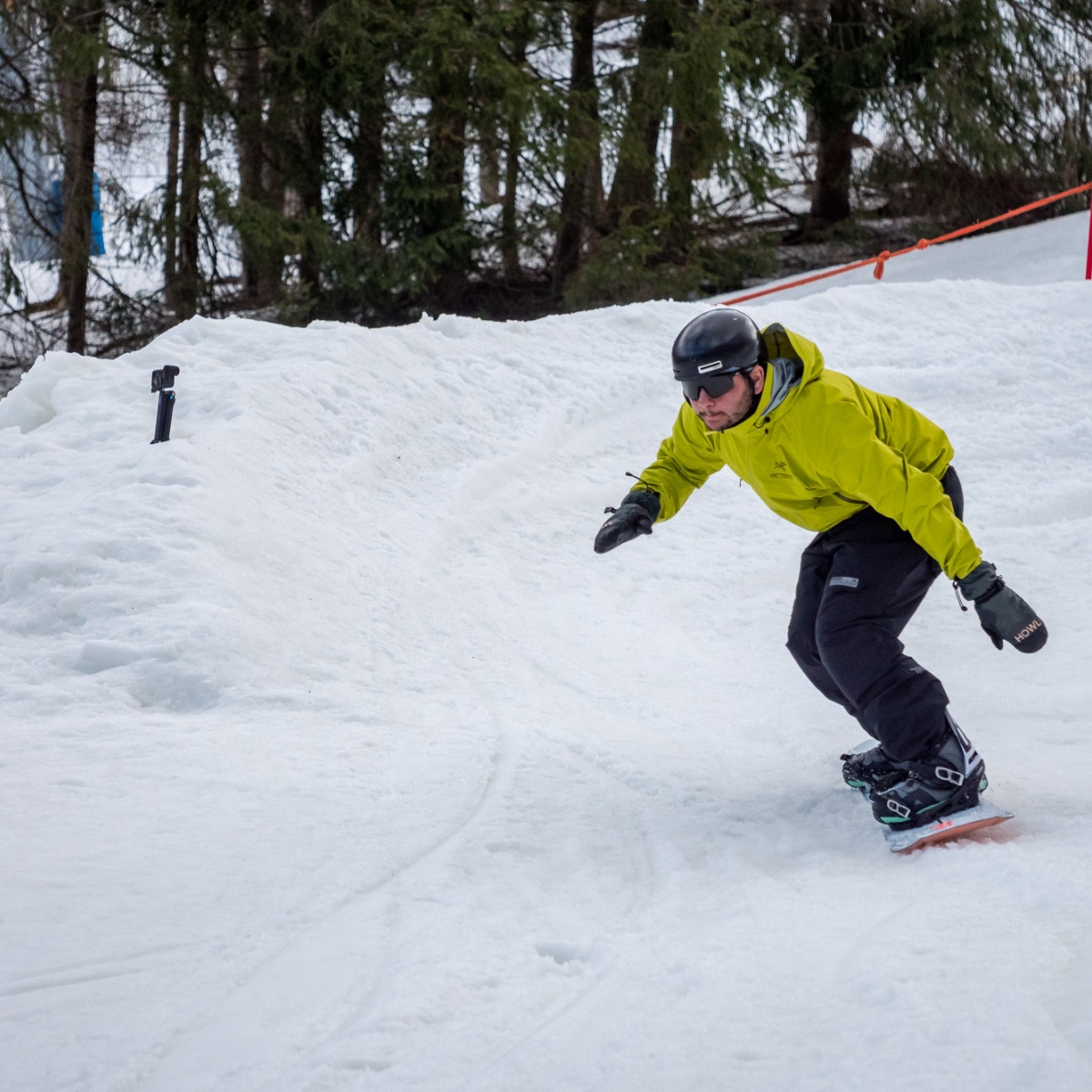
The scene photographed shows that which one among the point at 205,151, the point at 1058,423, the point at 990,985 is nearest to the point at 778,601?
the point at 1058,423

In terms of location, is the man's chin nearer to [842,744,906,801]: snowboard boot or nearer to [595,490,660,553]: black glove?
[595,490,660,553]: black glove

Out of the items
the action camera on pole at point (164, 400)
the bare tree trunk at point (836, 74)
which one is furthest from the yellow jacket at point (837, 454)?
the bare tree trunk at point (836, 74)

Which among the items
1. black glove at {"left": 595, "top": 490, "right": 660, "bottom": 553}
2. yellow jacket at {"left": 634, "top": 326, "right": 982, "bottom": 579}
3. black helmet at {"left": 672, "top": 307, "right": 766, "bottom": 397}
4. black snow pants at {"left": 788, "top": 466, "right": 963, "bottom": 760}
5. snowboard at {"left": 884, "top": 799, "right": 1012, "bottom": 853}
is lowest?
snowboard at {"left": 884, "top": 799, "right": 1012, "bottom": 853}

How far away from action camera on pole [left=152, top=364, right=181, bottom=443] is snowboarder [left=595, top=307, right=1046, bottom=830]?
3.17m

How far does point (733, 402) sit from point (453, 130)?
10180 millimetres

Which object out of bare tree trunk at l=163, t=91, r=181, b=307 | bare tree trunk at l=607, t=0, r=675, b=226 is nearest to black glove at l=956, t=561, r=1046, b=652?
bare tree trunk at l=607, t=0, r=675, b=226

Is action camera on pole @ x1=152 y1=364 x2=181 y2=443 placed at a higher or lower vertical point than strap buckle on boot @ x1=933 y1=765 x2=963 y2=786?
higher

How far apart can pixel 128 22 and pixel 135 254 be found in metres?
2.44

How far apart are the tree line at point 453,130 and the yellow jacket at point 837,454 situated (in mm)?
9447

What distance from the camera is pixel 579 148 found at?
11977 mm

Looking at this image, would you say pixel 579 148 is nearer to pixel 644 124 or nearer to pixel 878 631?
pixel 644 124

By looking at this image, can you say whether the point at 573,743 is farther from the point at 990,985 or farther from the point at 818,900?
the point at 990,985

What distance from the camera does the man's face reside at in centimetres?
306

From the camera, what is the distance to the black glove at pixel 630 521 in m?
3.52
